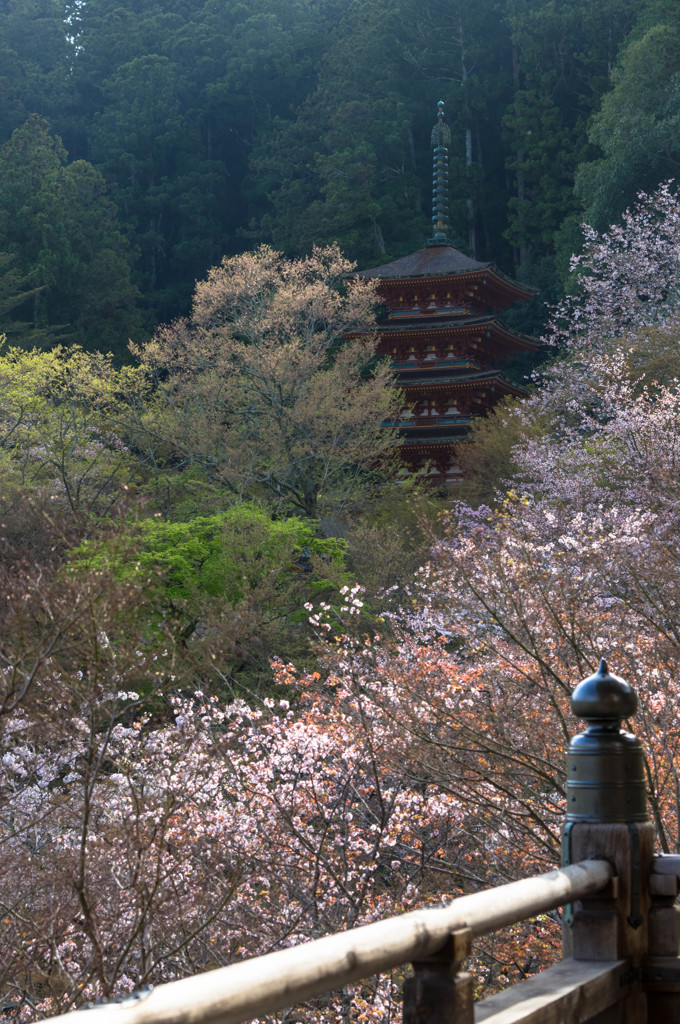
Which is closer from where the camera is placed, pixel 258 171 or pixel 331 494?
pixel 331 494

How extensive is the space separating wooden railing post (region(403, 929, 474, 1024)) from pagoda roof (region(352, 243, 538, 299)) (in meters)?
25.4

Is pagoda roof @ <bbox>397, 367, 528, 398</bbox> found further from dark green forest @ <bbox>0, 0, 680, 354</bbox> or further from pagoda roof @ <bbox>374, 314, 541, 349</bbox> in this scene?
dark green forest @ <bbox>0, 0, 680, 354</bbox>

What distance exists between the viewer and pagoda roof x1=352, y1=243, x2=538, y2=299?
26.7m

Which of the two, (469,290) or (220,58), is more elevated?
(220,58)

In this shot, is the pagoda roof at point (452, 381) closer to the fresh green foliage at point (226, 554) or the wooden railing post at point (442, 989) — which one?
the fresh green foliage at point (226, 554)

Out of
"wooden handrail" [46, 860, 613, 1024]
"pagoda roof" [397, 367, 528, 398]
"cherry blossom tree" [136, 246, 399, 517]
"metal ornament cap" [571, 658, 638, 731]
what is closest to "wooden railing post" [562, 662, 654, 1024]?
"metal ornament cap" [571, 658, 638, 731]

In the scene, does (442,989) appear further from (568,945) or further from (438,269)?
(438,269)

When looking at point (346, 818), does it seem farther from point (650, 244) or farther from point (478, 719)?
point (650, 244)

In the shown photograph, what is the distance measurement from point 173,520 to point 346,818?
14.2m

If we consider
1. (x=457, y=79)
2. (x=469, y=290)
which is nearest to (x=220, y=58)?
(x=457, y=79)

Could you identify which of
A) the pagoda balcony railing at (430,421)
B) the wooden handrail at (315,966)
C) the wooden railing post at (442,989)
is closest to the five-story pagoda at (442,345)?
the pagoda balcony railing at (430,421)

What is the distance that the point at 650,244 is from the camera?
25859mm

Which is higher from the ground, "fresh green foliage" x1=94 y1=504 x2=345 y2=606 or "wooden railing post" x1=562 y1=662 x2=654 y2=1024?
"fresh green foliage" x1=94 y1=504 x2=345 y2=606

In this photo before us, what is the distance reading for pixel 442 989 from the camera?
204cm
